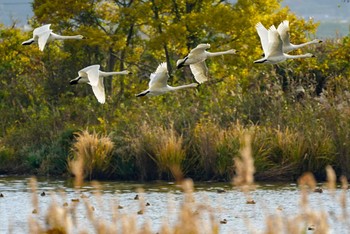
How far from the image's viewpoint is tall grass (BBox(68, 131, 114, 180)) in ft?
84.1

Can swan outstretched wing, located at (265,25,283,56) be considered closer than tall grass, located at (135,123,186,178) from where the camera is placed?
Yes

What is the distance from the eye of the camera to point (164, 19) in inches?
1353

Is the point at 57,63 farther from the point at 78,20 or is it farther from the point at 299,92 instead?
the point at 299,92

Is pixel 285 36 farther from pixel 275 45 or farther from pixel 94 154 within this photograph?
pixel 94 154

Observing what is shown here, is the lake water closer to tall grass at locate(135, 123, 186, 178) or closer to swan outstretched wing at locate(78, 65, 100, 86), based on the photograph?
tall grass at locate(135, 123, 186, 178)

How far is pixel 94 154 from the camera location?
84.3 feet

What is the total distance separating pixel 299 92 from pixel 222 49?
5.91 meters

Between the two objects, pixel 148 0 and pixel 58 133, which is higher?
pixel 148 0

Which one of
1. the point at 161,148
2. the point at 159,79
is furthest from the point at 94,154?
the point at 159,79

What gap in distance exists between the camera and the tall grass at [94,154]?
84.1 feet

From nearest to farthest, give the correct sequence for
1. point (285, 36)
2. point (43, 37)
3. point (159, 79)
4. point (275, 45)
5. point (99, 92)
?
point (275, 45) < point (159, 79) < point (43, 37) < point (285, 36) < point (99, 92)

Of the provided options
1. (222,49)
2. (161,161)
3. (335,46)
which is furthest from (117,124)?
(335,46)

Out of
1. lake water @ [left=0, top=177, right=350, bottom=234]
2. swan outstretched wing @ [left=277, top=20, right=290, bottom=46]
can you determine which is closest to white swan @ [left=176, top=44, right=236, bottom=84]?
swan outstretched wing @ [left=277, top=20, right=290, bottom=46]

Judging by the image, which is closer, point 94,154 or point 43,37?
point 43,37
